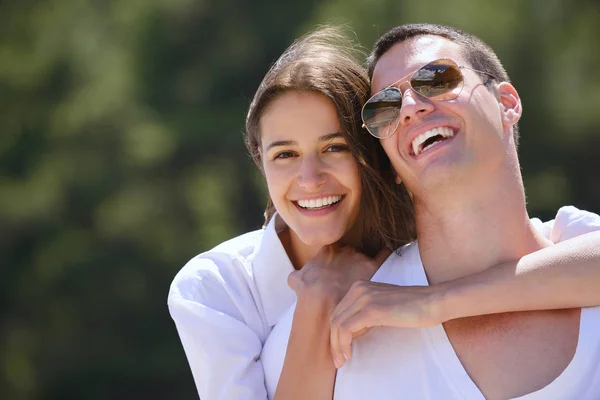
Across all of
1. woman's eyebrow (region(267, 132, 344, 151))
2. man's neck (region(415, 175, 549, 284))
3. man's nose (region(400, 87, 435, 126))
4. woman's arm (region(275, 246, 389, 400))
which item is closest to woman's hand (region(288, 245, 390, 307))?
woman's arm (region(275, 246, 389, 400))

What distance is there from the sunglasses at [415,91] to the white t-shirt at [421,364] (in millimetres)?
383

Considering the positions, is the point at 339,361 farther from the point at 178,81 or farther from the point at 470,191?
the point at 178,81

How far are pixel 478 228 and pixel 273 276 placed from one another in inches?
32.6

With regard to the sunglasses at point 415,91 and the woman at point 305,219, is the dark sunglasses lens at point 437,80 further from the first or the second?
the woman at point 305,219

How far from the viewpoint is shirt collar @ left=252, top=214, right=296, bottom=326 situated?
9.38ft

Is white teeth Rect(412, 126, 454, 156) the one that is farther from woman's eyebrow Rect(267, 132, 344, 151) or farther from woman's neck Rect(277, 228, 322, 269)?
woman's neck Rect(277, 228, 322, 269)

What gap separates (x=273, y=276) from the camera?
2898mm

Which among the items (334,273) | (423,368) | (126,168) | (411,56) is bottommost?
(423,368)

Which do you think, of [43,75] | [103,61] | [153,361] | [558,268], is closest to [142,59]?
[103,61]

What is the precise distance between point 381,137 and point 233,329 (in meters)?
0.76

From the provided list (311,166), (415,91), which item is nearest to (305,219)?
(311,166)

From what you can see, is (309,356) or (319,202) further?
(319,202)

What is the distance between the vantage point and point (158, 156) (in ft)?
27.4

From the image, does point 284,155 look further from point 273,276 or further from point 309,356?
point 309,356
